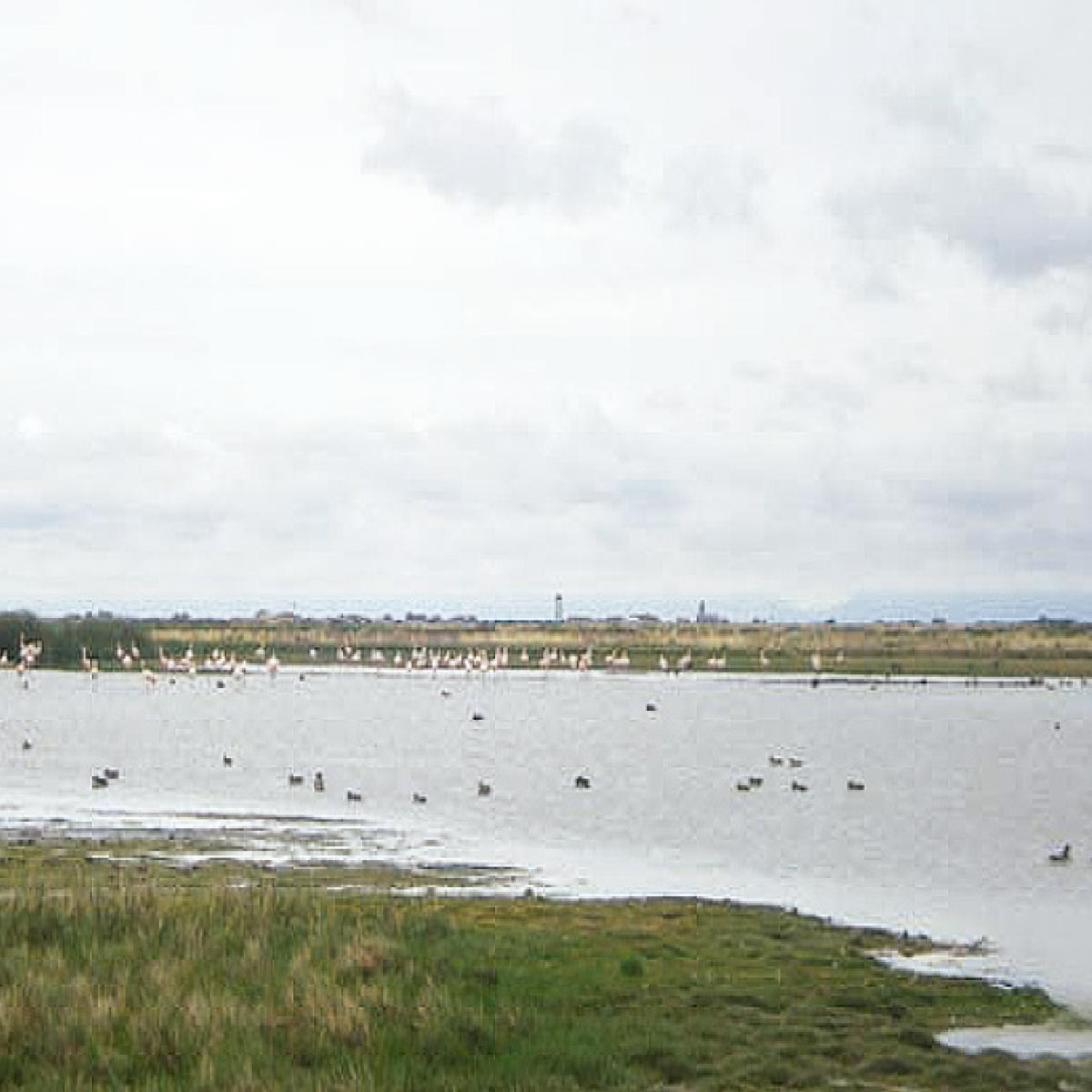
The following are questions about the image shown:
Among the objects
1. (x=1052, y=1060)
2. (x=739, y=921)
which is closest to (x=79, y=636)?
(x=739, y=921)

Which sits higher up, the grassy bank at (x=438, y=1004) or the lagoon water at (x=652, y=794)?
the grassy bank at (x=438, y=1004)

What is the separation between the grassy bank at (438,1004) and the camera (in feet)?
44.7

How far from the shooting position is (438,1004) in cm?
1502

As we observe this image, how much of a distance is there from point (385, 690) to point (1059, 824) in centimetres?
6970

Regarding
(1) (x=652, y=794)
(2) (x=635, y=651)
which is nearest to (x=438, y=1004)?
(1) (x=652, y=794)

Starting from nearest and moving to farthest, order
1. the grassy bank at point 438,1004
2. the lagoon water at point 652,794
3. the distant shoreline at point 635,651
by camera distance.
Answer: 1. the grassy bank at point 438,1004
2. the lagoon water at point 652,794
3. the distant shoreline at point 635,651

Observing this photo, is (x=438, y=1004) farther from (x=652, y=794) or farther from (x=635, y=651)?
(x=635, y=651)

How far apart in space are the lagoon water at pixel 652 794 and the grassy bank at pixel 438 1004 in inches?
121

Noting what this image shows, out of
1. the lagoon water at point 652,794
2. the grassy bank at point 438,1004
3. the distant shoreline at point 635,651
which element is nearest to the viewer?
the grassy bank at point 438,1004

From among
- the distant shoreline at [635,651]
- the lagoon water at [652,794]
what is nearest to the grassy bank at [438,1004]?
the lagoon water at [652,794]

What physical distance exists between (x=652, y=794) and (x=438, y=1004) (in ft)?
102

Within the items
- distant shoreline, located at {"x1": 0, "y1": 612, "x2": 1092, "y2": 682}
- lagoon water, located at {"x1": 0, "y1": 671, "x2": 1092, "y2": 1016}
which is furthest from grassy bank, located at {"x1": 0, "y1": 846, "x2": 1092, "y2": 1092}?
distant shoreline, located at {"x1": 0, "y1": 612, "x2": 1092, "y2": 682}

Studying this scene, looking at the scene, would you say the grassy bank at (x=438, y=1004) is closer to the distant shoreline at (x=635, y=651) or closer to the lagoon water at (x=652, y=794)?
the lagoon water at (x=652, y=794)

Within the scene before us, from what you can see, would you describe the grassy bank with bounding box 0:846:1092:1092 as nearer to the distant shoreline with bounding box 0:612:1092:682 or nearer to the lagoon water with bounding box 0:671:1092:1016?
the lagoon water with bounding box 0:671:1092:1016
